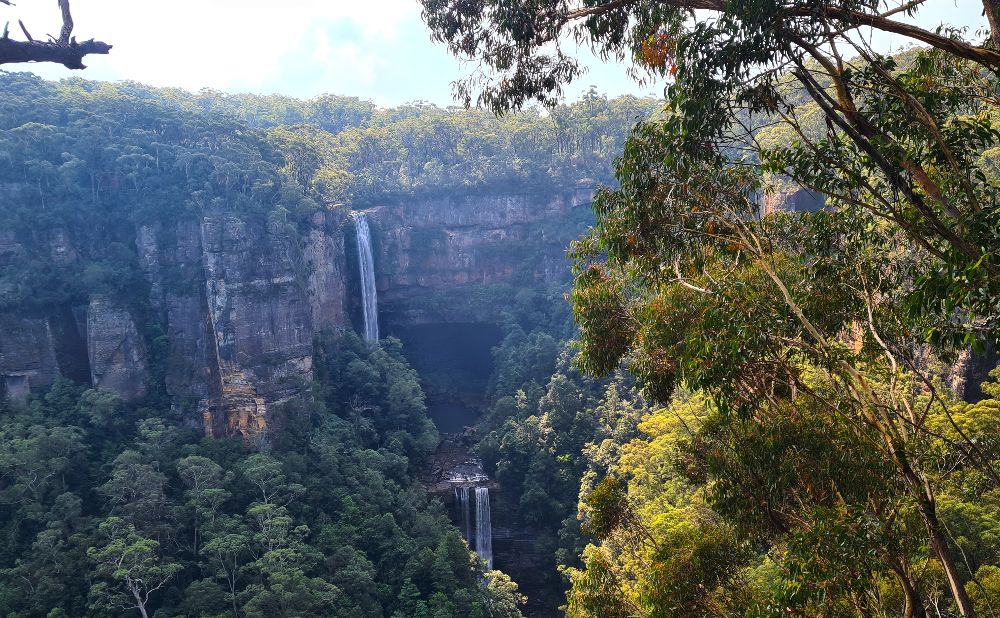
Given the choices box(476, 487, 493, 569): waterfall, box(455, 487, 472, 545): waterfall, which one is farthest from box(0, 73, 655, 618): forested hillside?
box(476, 487, 493, 569): waterfall

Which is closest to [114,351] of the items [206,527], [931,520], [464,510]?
[206,527]

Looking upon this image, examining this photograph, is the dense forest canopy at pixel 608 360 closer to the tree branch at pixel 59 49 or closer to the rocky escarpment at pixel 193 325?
the rocky escarpment at pixel 193 325

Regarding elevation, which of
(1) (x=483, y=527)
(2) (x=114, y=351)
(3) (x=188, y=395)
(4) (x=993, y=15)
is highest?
(4) (x=993, y=15)

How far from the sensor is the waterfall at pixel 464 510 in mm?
22109

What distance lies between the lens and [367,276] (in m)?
29.8

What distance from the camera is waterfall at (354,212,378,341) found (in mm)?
29375

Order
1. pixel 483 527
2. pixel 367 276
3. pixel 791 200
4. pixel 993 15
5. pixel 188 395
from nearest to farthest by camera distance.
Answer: pixel 993 15, pixel 188 395, pixel 483 527, pixel 791 200, pixel 367 276

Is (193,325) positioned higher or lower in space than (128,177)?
lower

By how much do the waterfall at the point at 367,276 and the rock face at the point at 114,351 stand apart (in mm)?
10830

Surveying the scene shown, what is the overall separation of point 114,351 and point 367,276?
1214 centimetres

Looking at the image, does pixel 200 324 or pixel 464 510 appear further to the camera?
pixel 464 510

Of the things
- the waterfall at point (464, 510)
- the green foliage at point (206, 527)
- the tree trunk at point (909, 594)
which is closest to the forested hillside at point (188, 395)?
the green foliage at point (206, 527)

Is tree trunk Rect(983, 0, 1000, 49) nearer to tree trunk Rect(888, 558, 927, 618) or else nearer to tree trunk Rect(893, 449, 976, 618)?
tree trunk Rect(893, 449, 976, 618)

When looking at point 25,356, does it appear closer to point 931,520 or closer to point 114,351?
point 114,351
